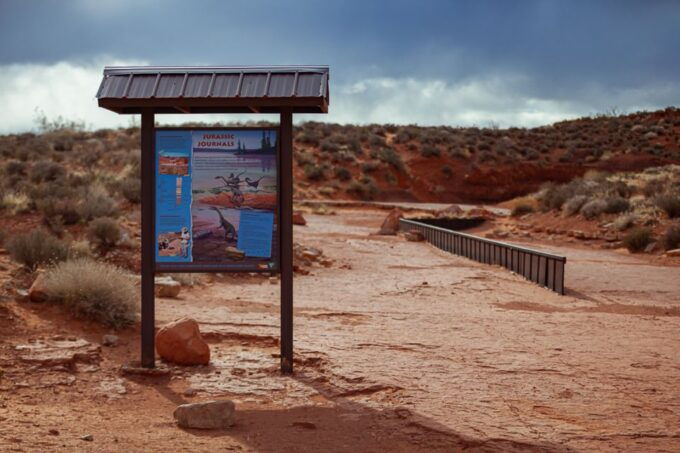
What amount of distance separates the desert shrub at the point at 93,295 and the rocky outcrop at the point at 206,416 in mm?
3370

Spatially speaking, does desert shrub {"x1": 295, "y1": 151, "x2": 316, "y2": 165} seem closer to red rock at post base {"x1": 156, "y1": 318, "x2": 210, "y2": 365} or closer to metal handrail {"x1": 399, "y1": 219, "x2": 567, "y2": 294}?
metal handrail {"x1": 399, "y1": 219, "x2": 567, "y2": 294}

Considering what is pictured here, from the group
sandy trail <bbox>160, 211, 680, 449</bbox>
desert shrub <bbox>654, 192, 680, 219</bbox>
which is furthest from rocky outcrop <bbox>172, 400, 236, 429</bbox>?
desert shrub <bbox>654, 192, 680, 219</bbox>

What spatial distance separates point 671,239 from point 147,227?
16838mm

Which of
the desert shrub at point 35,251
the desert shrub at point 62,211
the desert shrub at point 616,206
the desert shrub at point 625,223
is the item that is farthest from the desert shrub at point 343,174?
the desert shrub at point 35,251

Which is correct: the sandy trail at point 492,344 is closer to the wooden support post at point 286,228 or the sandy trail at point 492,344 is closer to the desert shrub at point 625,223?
the wooden support post at point 286,228

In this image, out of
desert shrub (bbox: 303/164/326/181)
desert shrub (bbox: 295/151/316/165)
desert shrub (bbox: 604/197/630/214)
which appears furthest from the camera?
desert shrub (bbox: 295/151/316/165)

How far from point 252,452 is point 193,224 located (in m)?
2.65

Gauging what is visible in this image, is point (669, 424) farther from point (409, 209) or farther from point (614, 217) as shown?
point (409, 209)

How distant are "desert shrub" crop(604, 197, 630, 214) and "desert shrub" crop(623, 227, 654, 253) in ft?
13.5

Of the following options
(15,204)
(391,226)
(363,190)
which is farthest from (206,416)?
(363,190)

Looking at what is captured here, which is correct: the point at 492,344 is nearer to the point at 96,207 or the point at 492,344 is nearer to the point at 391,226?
the point at 96,207

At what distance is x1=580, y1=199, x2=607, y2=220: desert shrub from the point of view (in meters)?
25.0

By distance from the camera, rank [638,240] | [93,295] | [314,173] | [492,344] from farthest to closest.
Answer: [314,173]
[638,240]
[93,295]
[492,344]

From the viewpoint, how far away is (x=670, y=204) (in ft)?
74.4
